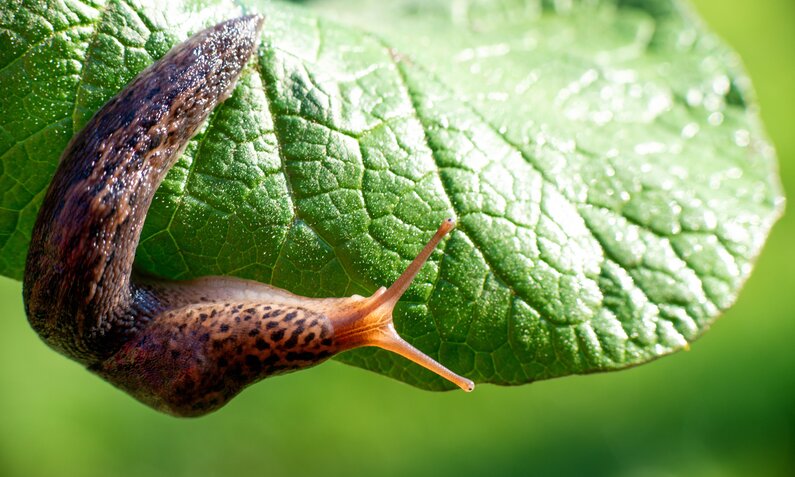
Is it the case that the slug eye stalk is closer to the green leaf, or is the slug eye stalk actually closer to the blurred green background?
the green leaf

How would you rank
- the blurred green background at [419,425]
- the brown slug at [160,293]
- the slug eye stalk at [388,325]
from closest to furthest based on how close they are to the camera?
the brown slug at [160,293], the slug eye stalk at [388,325], the blurred green background at [419,425]

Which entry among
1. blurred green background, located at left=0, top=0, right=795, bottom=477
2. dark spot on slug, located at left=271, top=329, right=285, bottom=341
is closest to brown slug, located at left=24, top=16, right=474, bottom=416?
dark spot on slug, located at left=271, top=329, right=285, bottom=341

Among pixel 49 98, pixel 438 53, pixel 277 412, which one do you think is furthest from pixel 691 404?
pixel 49 98

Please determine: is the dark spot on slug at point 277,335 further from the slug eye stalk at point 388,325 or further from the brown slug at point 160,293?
the slug eye stalk at point 388,325

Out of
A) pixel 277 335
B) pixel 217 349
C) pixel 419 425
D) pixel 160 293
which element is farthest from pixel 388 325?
pixel 419 425

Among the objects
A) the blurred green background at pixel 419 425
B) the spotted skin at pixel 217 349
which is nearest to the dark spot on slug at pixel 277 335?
the spotted skin at pixel 217 349

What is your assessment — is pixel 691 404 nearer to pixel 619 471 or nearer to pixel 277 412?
pixel 619 471
